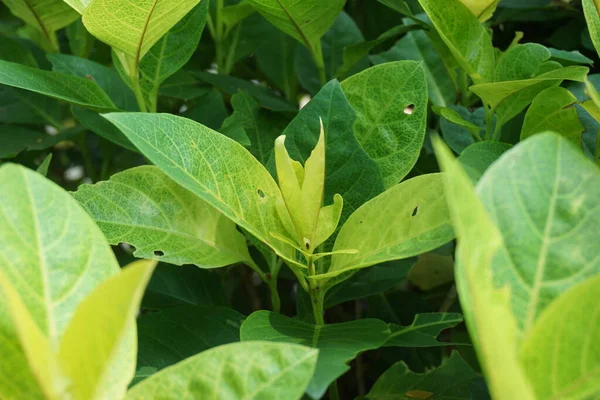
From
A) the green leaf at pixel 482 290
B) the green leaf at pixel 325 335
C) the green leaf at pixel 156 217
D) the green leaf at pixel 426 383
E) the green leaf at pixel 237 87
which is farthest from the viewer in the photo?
the green leaf at pixel 237 87

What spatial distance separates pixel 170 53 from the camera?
34.3 inches

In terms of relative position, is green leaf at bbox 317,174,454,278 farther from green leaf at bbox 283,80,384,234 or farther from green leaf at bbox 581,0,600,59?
green leaf at bbox 581,0,600,59

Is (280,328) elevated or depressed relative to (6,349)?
depressed

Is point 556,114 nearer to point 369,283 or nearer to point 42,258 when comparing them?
point 369,283

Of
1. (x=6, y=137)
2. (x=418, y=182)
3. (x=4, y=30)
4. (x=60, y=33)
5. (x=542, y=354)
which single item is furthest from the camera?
(x=60, y=33)

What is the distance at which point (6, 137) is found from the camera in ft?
3.17

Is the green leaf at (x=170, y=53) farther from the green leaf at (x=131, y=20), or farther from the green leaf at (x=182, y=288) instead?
the green leaf at (x=182, y=288)

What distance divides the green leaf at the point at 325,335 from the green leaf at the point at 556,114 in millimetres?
267

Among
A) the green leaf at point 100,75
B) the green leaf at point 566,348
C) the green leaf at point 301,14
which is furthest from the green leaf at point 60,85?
the green leaf at point 566,348

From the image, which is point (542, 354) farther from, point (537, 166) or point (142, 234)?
point (142, 234)

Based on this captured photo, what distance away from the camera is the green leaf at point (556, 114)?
671 mm

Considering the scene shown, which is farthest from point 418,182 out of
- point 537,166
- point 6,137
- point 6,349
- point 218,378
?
point 6,137

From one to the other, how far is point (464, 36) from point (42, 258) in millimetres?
495

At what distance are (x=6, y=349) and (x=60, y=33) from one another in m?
1.00
